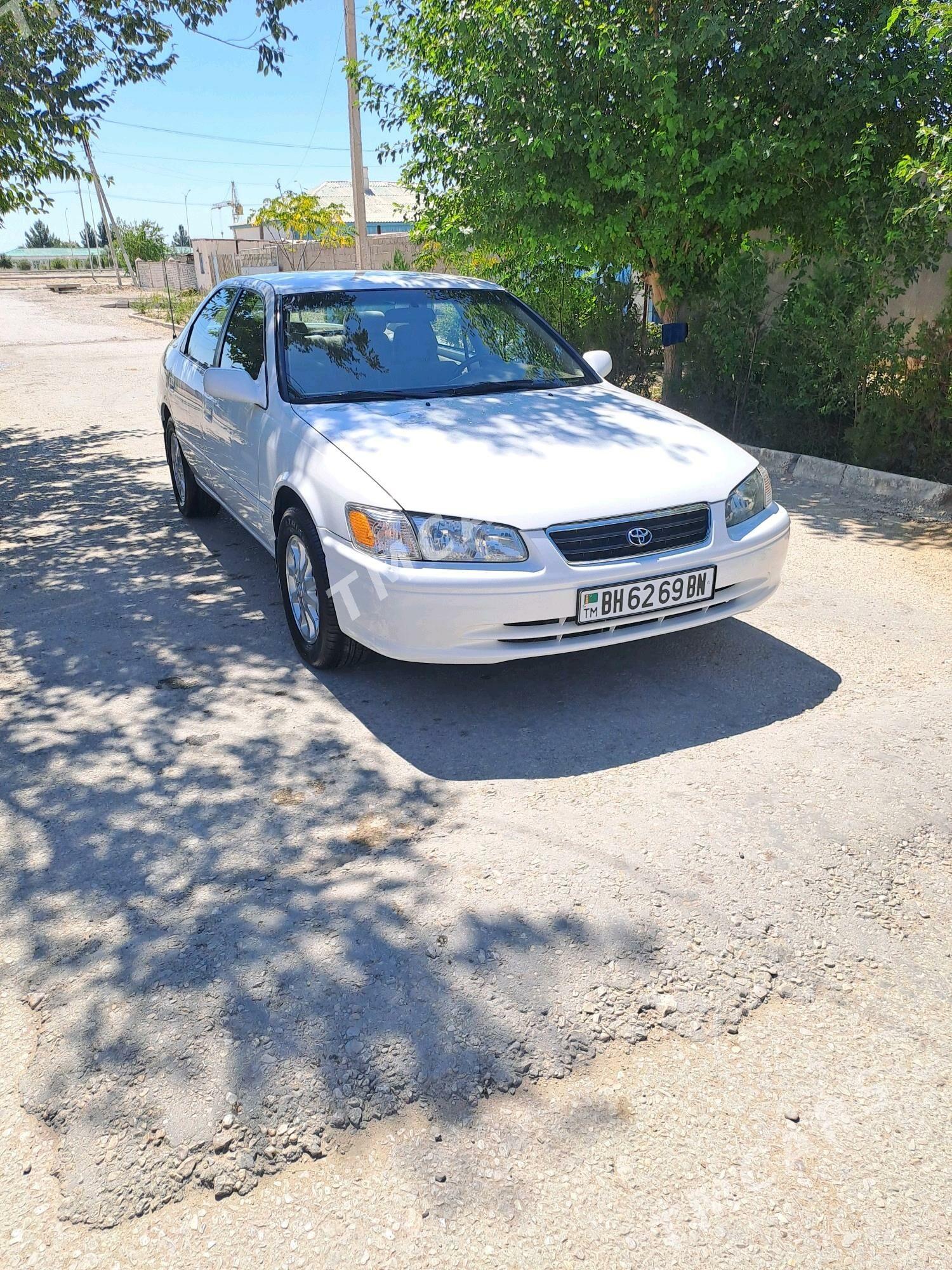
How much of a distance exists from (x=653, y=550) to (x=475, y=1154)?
2.42 meters

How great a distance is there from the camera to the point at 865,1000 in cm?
253

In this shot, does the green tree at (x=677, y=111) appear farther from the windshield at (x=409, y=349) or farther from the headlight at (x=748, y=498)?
the headlight at (x=748, y=498)

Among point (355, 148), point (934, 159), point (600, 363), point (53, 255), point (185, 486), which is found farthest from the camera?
point (53, 255)

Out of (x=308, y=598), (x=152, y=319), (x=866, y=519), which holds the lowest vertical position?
(x=152, y=319)

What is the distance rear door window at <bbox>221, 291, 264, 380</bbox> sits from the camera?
5.20m

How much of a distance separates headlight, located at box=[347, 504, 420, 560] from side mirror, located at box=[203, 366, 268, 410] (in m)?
1.28

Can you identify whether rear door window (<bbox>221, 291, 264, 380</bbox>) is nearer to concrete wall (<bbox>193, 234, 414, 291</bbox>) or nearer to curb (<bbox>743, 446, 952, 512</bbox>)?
curb (<bbox>743, 446, 952, 512</bbox>)

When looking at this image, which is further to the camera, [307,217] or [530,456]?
[307,217]

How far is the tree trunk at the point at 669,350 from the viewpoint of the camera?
9797 millimetres

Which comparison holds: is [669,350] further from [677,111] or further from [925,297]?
[925,297]

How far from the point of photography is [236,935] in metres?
2.81

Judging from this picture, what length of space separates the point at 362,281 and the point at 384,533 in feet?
7.48

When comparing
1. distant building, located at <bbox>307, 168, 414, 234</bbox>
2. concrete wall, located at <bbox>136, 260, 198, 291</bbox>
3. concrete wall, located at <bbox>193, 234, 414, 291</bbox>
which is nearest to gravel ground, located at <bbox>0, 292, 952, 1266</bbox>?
concrete wall, located at <bbox>193, 234, 414, 291</bbox>

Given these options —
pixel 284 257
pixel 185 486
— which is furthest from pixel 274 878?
pixel 284 257
